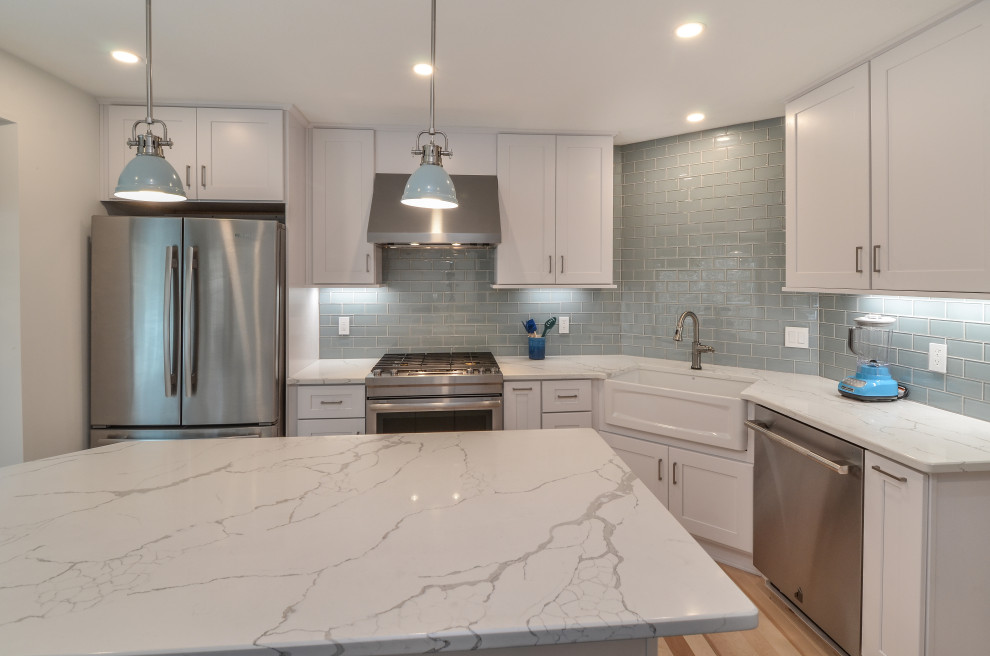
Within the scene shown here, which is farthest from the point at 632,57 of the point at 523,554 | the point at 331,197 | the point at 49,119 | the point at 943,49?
the point at 49,119

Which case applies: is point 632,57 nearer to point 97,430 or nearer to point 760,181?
point 760,181

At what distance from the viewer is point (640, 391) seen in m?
3.03

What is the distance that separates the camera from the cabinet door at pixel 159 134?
9.52ft

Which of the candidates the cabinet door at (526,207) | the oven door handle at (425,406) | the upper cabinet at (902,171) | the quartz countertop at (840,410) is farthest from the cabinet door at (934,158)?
the oven door handle at (425,406)

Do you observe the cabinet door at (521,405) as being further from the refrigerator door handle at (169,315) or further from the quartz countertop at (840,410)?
the refrigerator door handle at (169,315)

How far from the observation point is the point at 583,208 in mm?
3469

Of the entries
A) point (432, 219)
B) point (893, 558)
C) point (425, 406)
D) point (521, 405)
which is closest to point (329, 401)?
point (425, 406)

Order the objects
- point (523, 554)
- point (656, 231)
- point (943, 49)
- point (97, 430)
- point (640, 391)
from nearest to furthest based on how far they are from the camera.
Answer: point (523, 554), point (943, 49), point (97, 430), point (640, 391), point (656, 231)

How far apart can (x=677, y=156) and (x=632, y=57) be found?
1.30 metres

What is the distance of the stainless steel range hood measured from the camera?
10.5ft

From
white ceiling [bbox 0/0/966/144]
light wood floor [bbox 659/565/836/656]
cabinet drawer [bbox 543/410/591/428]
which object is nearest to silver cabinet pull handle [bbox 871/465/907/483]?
light wood floor [bbox 659/565/836/656]

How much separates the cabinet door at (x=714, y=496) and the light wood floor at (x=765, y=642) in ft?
1.25

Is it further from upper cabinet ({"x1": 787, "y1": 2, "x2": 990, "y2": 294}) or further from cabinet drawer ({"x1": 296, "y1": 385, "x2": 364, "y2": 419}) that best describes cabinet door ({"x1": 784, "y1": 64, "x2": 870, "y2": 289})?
cabinet drawer ({"x1": 296, "y1": 385, "x2": 364, "y2": 419})

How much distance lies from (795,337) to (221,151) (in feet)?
11.4
